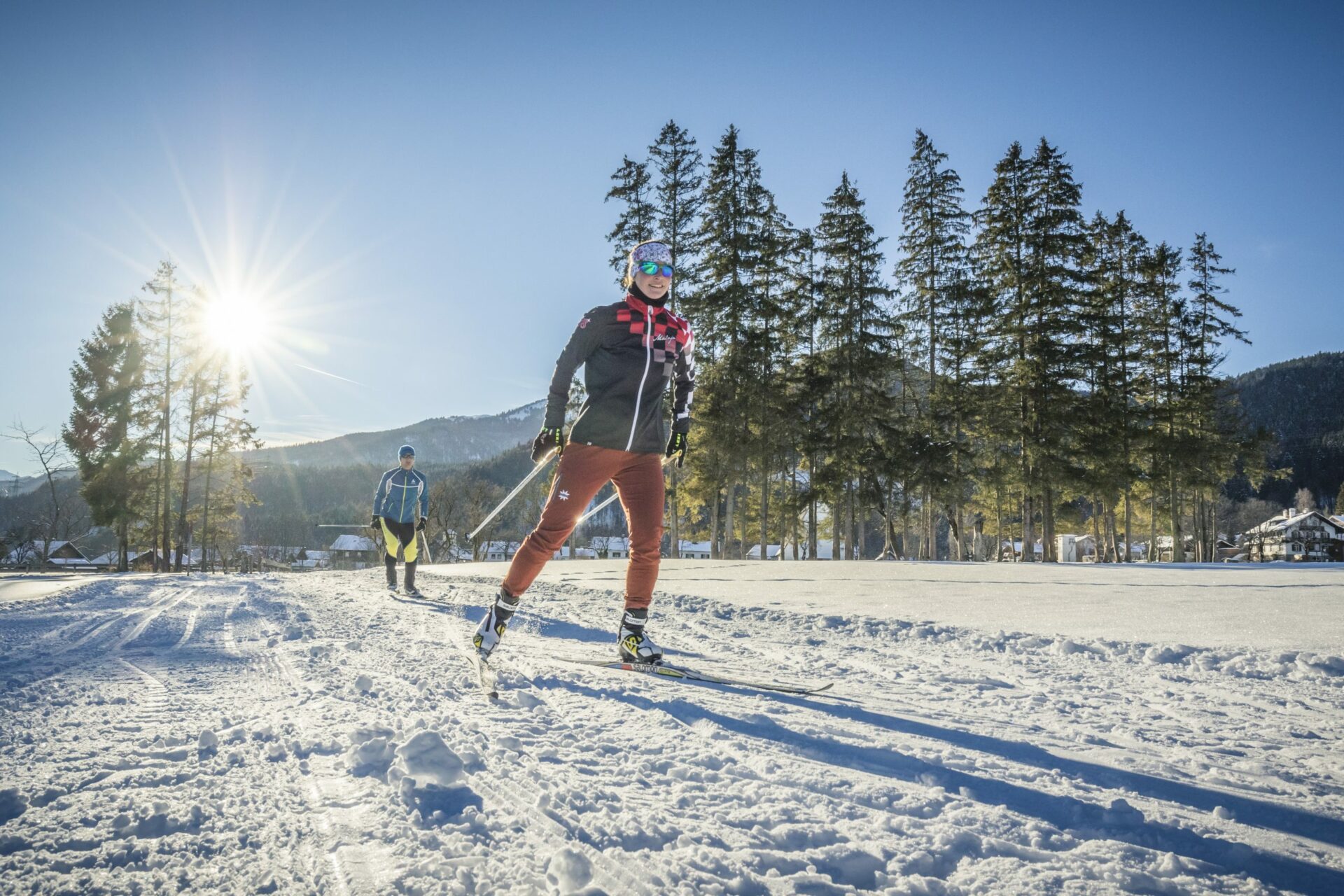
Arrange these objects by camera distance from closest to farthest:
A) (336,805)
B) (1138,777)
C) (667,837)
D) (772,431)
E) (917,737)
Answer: (667,837) → (336,805) → (1138,777) → (917,737) → (772,431)

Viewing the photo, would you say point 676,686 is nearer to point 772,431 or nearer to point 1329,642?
point 1329,642

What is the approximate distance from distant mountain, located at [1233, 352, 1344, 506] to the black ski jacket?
384 feet

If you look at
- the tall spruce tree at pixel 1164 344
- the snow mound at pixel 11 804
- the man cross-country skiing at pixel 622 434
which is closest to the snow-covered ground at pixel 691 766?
the snow mound at pixel 11 804

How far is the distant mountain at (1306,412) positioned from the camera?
97.6m

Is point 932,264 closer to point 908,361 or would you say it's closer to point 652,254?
point 908,361

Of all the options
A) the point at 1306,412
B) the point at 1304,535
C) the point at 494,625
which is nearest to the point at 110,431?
the point at 494,625

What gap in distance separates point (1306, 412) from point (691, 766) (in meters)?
149

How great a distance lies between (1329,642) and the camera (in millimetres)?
3377

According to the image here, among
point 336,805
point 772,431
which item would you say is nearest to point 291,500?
point 772,431

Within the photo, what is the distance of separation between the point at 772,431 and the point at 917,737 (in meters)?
20.9

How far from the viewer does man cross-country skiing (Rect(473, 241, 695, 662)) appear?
354 cm

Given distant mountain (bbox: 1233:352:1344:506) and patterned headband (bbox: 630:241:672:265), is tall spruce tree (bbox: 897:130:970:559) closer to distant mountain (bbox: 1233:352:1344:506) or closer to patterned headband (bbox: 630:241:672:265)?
patterned headband (bbox: 630:241:672:265)

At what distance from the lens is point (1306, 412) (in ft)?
355

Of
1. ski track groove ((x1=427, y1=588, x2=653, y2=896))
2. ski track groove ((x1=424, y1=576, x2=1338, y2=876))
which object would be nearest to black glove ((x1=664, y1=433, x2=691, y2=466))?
ski track groove ((x1=424, y1=576, x2=1338, y2=876))
